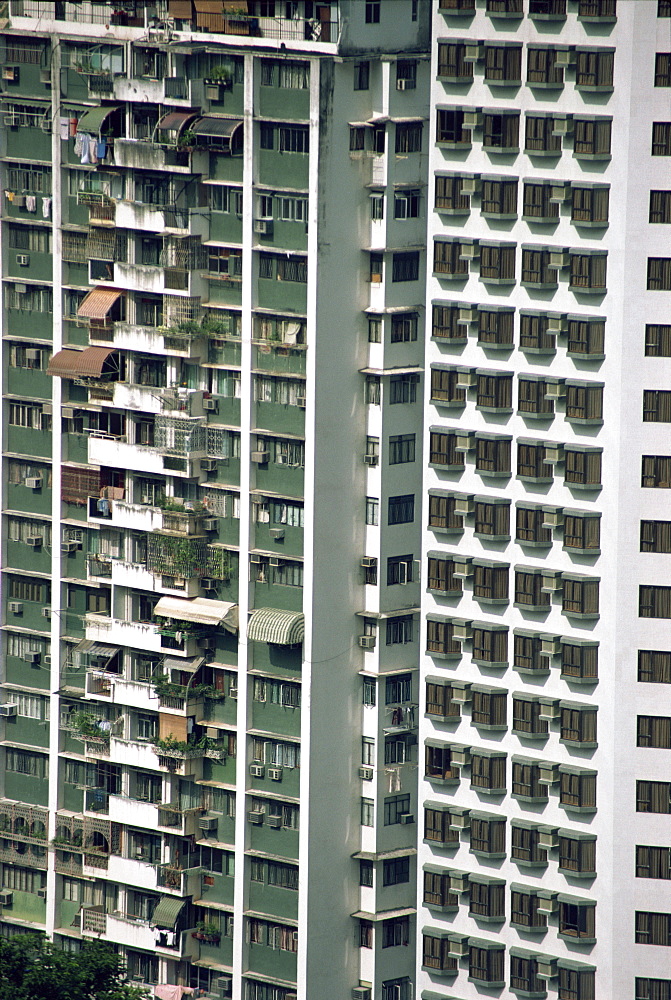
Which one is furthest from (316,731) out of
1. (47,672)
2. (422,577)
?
(47,672)

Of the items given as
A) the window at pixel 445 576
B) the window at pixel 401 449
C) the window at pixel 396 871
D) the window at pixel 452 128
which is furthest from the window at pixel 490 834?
the window at pixel 452 128

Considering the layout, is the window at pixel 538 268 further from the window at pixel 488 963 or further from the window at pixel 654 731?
the window at pixel 488 963

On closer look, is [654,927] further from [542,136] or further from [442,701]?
[542,136]

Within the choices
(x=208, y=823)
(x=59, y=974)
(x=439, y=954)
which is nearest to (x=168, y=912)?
(x=208, y=823)

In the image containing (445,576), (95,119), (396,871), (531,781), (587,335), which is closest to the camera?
(587,335)

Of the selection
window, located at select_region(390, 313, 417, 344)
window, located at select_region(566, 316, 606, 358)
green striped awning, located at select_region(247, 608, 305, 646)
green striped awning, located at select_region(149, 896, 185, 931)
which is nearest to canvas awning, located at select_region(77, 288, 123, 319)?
window, located at select_region(390, 313, 417, 344)

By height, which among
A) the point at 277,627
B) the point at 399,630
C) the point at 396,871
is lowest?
the point at 396,871

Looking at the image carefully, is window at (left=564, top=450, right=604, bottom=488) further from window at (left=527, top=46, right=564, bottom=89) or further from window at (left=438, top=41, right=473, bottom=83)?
window at (left=438, top=41, right=473, bottom=83)
